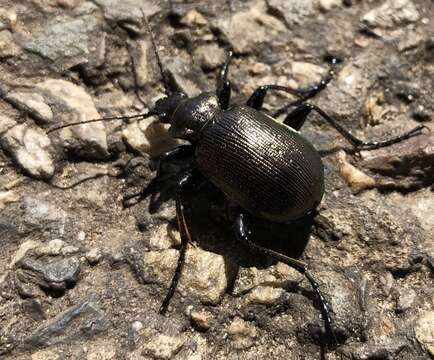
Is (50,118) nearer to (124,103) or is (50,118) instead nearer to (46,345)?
(124,103)

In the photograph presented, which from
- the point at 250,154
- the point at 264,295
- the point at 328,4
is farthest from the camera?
the point at 328,4

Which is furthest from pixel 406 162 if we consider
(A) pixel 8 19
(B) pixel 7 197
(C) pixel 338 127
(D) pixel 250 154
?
(A) pixel 8 19

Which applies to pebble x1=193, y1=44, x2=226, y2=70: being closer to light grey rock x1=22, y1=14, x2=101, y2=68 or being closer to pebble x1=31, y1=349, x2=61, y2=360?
light grey rock x1=22, y1=14, x2=101, y2=68

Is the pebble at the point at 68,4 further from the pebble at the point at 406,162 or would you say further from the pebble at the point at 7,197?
the pebble at the point at 406,162

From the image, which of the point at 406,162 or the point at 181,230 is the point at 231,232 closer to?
the point at 181,230

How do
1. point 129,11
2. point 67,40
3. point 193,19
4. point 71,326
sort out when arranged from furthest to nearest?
point 193,19, point 129,11, point 67,40, point 71,326

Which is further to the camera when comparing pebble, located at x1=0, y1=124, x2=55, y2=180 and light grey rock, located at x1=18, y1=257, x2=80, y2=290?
pebble, located at x1=0, y1=124, x2=55, y2=180

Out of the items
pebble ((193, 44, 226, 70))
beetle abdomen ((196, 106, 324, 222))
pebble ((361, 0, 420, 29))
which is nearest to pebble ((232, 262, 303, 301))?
beetle abdomen ((196, 106, 324, 222))

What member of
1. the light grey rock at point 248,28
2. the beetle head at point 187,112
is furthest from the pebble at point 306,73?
the beetle head at point 187,112
